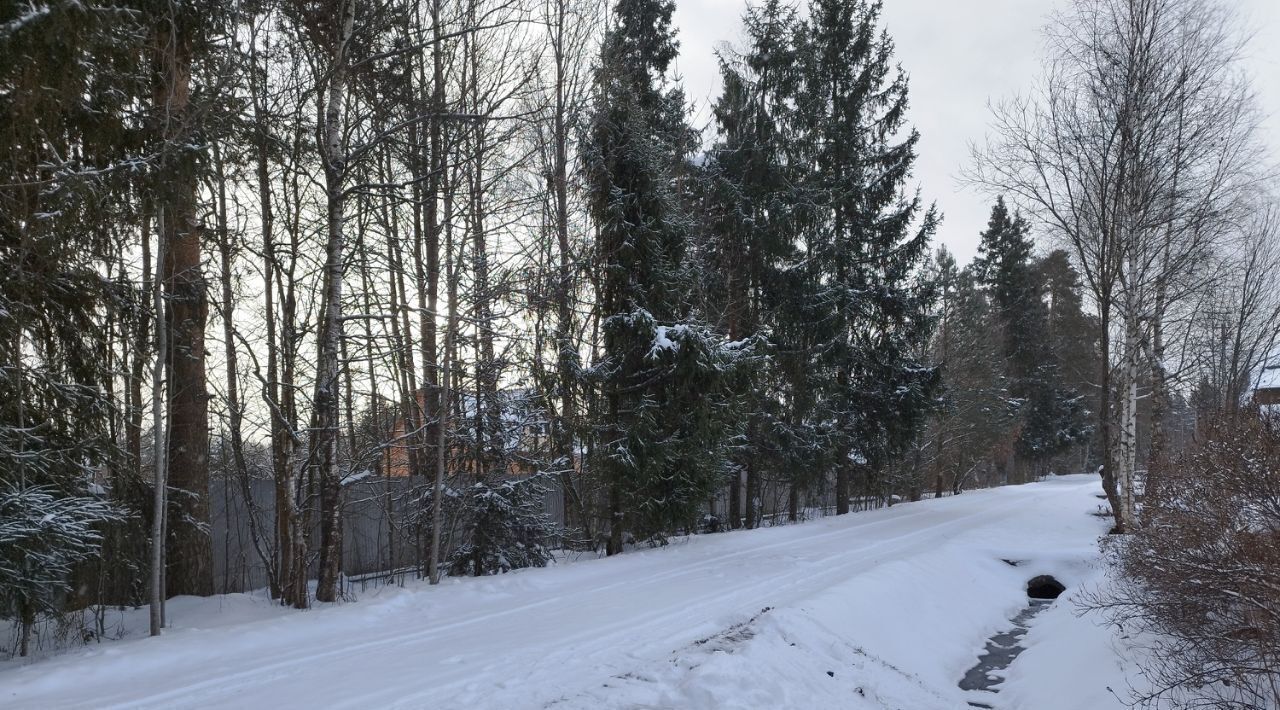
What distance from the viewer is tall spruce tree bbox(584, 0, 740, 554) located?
1308 centimetres

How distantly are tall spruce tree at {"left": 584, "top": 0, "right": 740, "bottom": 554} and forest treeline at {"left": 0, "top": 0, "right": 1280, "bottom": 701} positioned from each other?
2.6 inches

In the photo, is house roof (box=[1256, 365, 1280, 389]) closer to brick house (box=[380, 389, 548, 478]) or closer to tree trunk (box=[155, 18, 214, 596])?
brick house (box=[380, 389, 548, 478])

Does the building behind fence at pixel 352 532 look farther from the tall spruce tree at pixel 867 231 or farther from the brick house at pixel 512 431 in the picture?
the tall spruce tree at pixel 867 231

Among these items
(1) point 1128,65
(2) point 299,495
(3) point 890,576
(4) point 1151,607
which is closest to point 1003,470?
(1) point 1128,65

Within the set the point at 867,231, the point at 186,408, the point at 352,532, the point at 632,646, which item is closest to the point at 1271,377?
the point at 867,231

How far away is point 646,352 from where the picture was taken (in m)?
13.5

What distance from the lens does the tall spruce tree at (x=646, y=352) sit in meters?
13.1

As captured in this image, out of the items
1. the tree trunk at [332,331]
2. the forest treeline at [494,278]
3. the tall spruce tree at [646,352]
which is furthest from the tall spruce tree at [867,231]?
the tree trunk at [332,331]

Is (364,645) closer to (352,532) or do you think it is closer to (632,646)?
(632,646)

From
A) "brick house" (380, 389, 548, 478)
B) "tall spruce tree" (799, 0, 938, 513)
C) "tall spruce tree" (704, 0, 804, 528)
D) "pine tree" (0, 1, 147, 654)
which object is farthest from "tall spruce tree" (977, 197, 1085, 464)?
"pine tree" (0, 1, 147, 654)

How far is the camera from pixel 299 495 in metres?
9.17

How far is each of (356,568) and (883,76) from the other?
19.8m

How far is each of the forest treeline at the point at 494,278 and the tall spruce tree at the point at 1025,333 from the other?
760 inches

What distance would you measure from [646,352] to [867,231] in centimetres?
1134
